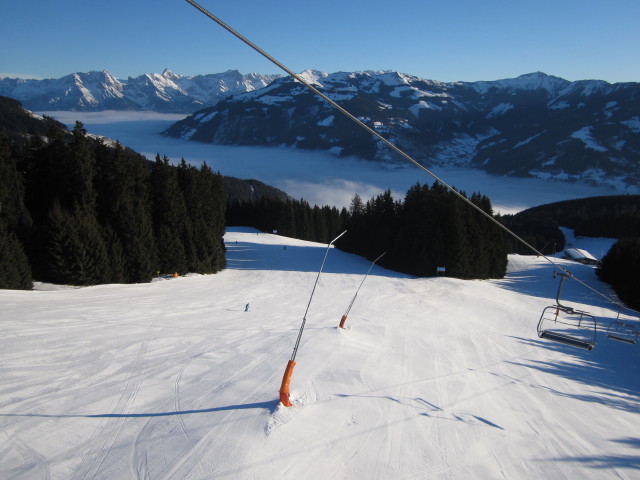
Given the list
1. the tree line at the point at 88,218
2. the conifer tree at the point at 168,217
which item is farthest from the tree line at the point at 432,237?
the conifer tree at the point at 168,217

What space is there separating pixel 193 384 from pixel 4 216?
22675mm

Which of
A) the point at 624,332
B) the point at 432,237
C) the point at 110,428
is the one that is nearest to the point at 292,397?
the point at 110,428

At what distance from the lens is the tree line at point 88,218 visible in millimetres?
23797

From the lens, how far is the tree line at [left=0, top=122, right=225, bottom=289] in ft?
78.1

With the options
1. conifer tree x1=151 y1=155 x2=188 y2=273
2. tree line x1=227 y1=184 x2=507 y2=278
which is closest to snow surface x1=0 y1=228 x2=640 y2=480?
conifer tree x1=151 y1=155 x2=188 y2=273

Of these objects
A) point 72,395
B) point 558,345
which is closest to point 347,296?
point 558,345

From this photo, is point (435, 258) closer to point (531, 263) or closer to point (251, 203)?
point (531, 263)

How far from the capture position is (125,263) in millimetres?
28266

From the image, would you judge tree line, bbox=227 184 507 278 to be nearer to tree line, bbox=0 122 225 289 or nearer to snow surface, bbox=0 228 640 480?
snow surface, bbox=0 228 640 480

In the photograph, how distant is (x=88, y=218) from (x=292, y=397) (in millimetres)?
24236

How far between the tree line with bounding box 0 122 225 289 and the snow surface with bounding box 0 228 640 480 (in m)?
4.23

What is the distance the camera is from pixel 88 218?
2594cm

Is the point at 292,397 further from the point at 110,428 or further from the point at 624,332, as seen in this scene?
the point at 624,332

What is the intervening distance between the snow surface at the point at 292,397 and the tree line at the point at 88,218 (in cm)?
423
